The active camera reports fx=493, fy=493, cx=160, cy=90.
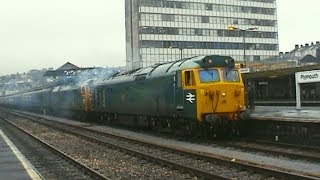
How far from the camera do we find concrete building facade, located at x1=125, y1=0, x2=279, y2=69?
108938 millimetres

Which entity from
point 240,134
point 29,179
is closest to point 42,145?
point 240,134

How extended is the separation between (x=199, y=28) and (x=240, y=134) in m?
95.7

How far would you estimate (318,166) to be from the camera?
12219mm

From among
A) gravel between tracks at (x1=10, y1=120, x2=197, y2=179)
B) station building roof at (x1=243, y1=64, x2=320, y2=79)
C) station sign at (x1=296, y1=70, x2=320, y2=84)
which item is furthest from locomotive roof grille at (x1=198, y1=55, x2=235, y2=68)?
station building roof at (x1=243, y1=64, x2=320, y2=79)

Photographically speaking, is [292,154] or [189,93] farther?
[189,93]

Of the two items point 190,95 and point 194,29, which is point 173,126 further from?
point 194,29

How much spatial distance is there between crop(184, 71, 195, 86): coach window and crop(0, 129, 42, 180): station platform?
7046mm

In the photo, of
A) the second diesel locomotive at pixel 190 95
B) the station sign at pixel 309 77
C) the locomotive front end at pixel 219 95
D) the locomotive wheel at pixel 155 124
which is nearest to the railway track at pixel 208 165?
the second diesel locomotive at pixel 190 95

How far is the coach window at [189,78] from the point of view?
19625mm

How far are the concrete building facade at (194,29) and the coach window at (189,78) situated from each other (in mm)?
83809

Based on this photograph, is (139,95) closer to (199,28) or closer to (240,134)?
(240,134)

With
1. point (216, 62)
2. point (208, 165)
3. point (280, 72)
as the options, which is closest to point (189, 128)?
point (216, 62)

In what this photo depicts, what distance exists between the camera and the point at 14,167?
1447 cm

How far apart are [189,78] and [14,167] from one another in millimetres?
8110
